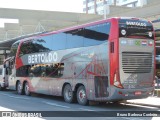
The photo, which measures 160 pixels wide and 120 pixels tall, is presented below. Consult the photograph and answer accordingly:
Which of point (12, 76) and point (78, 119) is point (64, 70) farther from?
point (12, 76)

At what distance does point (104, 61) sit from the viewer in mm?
16250

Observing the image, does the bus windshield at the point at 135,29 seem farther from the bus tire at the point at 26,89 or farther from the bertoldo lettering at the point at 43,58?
the bus tire at the point at 26,89

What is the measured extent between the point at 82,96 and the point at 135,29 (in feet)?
13.5

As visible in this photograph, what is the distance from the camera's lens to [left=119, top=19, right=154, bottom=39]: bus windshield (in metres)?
16.1

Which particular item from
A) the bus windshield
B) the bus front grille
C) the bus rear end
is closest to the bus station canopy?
the bus windshield

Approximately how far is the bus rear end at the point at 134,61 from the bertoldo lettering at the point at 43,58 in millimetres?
5428

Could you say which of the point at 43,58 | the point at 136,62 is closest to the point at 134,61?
the point at 136,62

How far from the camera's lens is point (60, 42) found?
2011 centimetres

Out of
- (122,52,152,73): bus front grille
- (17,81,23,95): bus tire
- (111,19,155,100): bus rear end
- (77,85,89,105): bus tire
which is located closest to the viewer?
(111,19,155,100): bus rear end

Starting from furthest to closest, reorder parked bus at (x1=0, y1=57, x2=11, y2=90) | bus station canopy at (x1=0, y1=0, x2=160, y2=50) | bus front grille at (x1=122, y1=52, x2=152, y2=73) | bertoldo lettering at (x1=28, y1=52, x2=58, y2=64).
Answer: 1. bus station canopy at (x1=0, y1=0, x2=160, y2=50)
2. parked bus at (x1=0, y1=57, x2=11, y2=90)
3. bertoldo lettering at (x1=28, y1=52, x2=58, y2=64)
4. bus front grille at (x1=122, y1=52, x2=152, y2=73)

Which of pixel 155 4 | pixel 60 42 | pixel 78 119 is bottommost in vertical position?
pixel 78 119

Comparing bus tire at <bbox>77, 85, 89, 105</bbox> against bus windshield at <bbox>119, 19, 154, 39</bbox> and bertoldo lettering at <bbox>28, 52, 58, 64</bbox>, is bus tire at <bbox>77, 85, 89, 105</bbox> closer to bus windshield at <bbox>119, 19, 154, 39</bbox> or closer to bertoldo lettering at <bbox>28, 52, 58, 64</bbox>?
bertoldo lettering at <bbox>28, 52, 58, 64</bbox>

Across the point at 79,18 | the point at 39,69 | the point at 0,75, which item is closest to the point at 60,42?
the point at 39,69

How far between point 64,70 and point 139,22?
4.96 m
